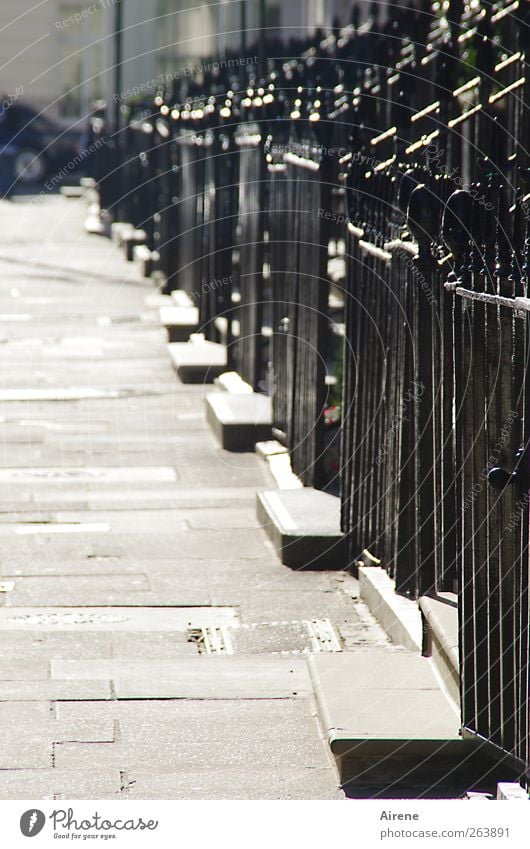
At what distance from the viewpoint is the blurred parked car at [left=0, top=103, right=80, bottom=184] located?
120 ft

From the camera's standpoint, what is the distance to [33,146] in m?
37.2

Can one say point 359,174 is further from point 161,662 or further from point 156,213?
point 156,213

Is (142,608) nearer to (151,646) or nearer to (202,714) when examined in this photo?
(151,646)

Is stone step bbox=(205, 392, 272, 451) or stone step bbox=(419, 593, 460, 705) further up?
stone step bbox=(419, 593, 460, 705)

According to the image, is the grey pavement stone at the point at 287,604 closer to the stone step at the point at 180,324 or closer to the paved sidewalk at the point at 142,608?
the paved sidewalk at the point at 142,608

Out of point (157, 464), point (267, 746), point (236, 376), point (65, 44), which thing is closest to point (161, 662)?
point (267, 746)

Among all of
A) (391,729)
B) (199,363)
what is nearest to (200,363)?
(199,363)

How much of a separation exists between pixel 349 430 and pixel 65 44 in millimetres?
42119

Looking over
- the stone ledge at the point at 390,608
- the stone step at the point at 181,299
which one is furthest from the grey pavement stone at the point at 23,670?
the stone step at the point at 181,299

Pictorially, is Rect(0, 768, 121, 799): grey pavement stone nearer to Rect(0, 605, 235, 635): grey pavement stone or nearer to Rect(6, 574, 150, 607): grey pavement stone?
Rect(0, 605, 235, 635): grey pavement stone
